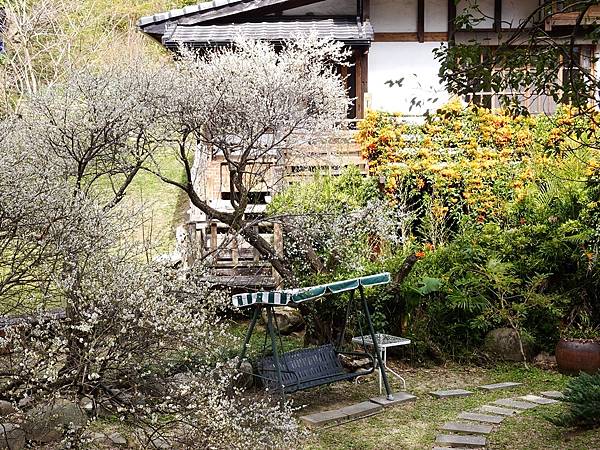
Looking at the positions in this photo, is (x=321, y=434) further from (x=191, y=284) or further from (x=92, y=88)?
(x=92, y=88)

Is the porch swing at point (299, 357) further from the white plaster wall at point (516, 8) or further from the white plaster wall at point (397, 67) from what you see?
the white plaster wall at point (516, 8)

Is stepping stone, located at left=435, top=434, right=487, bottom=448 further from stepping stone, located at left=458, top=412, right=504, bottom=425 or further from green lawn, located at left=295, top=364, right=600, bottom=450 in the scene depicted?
stepping stone, located at left=458, top=412, right=504, bottom=425

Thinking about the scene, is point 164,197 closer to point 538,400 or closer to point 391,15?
point 391,15

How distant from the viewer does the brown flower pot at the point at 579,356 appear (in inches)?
329

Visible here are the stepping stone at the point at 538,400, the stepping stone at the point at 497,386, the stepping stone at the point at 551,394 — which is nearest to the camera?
the stepping stone at the point at 538,400

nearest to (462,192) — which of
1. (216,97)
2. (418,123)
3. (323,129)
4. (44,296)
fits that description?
(418,123)

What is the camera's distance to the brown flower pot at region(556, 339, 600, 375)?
8.35 metres

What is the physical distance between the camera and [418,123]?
12.4 m

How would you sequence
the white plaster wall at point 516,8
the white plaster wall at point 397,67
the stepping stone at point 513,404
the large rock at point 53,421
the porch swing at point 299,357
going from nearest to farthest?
the large rock at point 53,421
the porch swing at point 299,357
the stepping stone at point 513,404
the white plaster wall at point 397,67
the white plaster wall at point 516,8

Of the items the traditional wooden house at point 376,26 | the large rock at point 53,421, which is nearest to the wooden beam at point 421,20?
the traditional wooden house at point 376,26

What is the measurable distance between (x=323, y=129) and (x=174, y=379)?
282 inches

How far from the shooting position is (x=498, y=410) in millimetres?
7227

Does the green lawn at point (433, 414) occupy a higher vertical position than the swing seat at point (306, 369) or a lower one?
lower

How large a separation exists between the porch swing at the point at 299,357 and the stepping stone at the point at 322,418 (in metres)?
0.29
